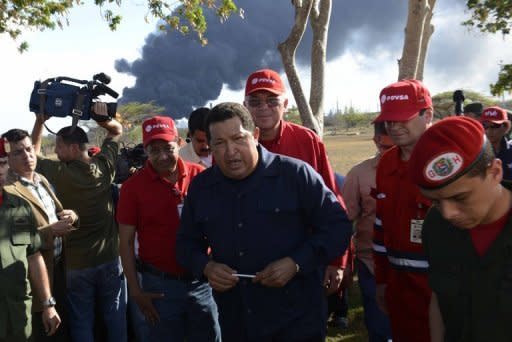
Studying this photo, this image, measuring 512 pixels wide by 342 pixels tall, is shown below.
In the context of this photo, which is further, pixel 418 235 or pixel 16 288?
pixel 16 288

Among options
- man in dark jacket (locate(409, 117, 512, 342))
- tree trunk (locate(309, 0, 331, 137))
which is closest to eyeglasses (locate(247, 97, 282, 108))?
man in dark jacket (locate(409, 117, 512, 342))

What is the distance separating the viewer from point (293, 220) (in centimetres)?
240

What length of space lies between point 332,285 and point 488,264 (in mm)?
1458

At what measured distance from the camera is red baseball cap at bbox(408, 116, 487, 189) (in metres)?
1.53

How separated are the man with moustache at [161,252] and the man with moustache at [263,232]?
0.87 meters

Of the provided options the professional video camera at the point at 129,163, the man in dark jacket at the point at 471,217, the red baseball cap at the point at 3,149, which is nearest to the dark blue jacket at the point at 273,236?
the man in dark jacket at the point at 471,217

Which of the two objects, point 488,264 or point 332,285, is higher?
point 488,264

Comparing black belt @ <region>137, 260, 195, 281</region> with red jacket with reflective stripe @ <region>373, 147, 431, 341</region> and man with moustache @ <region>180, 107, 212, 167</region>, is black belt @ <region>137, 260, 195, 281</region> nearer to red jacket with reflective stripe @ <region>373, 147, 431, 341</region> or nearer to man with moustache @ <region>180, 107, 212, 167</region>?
red jacket with reflective stripe @ <region>373, 147, 431, 341</region>

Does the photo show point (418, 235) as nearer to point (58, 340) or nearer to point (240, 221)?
point (240, 221)

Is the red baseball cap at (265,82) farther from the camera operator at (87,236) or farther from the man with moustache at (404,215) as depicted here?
the camera operator at (87,236)

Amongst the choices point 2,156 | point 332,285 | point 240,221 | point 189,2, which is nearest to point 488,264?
point 240,221

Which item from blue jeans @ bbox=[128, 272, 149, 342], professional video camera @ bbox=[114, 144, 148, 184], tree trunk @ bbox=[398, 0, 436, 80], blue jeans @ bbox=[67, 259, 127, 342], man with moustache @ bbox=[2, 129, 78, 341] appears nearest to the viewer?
man with moustache @ bbox=[2, 129, 78, 341]

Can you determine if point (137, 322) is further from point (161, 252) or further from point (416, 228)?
point (416, 228)

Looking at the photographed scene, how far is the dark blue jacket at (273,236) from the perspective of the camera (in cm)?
235
